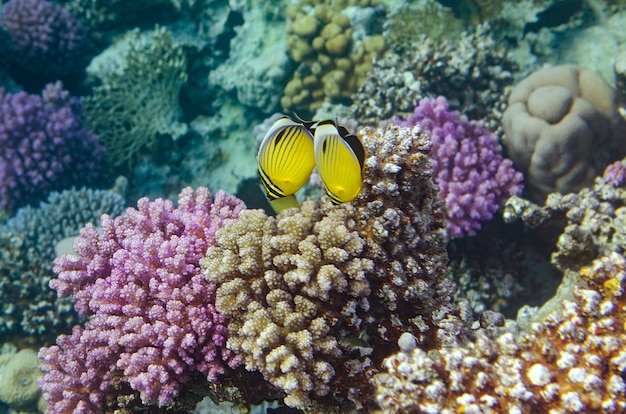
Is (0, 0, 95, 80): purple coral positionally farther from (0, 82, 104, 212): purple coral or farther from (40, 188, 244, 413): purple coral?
(40, 188, 244, 413): purple coral

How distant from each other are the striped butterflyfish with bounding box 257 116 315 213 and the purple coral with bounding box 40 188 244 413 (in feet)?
2.75

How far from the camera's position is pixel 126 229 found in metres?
3.05

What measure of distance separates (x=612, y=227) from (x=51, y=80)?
7.52 metres

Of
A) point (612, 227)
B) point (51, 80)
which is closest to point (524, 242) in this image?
point (612, 227)

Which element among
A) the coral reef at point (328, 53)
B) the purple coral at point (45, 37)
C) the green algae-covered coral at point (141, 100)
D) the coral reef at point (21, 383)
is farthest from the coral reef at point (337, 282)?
the purple coral at point (45, 37)

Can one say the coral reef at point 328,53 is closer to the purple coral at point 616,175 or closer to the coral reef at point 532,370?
the purple coral at point 616,175

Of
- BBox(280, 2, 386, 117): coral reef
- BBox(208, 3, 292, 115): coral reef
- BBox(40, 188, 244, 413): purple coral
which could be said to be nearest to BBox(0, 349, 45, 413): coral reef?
BBox(40, 188, 244, 413): purple coral

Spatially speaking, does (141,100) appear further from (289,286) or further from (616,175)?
(616,175)

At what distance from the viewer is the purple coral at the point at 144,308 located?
250 centimetres

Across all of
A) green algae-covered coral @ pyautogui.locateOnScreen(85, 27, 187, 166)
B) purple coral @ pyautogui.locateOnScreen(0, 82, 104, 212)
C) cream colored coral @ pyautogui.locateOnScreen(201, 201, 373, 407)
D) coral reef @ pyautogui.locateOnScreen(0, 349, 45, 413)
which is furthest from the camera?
green algae-covered coral @ pyautogui.locateOnScreen(85, 27, 187, 166)

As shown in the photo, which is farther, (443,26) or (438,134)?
(443,26)

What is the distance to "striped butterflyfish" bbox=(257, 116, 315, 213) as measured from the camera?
2.13 metres

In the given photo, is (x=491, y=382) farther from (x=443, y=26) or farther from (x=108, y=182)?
(x=108, y=182)

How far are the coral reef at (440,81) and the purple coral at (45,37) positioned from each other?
448 cm
